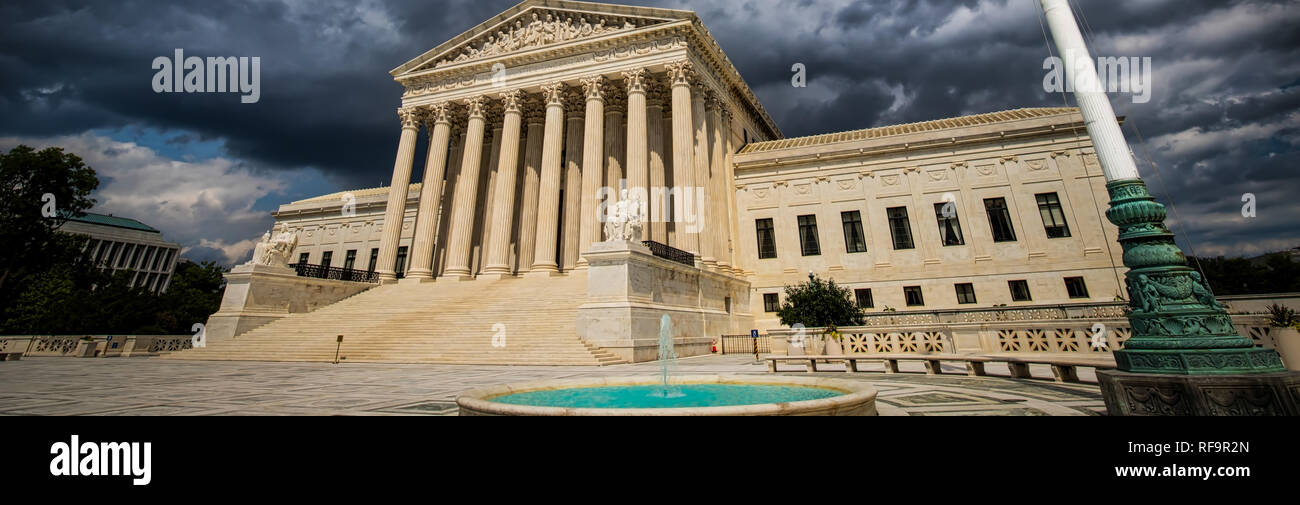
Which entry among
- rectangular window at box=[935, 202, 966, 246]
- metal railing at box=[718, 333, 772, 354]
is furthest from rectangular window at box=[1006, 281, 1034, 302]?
metal railing at box=[718, 333, 772, 354]

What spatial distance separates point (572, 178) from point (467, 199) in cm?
595

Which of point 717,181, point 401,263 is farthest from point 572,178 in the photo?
point 401,263

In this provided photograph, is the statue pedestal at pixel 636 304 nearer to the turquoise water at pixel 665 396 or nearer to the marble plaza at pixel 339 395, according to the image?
the marble plaza at pixel 339 395

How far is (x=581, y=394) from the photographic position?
6109mm

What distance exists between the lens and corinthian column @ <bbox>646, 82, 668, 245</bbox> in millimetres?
24375

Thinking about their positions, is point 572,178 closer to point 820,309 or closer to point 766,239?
point 766,239

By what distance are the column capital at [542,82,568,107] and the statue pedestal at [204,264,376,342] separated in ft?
48.2

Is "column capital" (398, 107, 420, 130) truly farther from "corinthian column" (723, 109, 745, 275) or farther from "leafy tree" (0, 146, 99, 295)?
"leafy tree" (0, 146, 99, 295)

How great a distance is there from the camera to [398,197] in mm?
27703

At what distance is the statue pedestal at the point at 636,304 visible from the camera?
15531 millimetres
